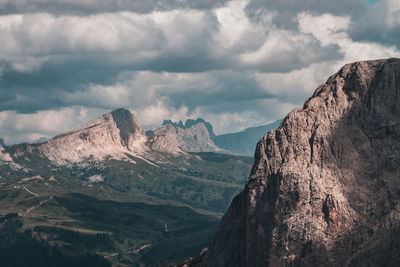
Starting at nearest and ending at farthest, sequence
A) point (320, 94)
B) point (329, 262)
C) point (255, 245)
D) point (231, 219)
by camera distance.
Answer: point (329, 262)
point (255, 245)
point (320, 94)
point (231, 219)

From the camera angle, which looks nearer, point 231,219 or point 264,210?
point 264,210

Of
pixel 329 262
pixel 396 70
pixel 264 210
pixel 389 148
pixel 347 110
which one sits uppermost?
pixel 396 70

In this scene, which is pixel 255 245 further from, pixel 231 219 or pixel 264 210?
pixel 231 219

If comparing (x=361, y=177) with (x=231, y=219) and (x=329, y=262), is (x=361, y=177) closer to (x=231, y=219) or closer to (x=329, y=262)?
(x=329, y=262)

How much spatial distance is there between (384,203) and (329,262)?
20.5 meters

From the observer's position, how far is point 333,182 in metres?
162

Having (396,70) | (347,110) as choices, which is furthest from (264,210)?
(396,70)

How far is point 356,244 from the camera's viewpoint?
157 meters

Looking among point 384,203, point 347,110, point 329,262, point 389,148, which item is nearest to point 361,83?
point 347,110

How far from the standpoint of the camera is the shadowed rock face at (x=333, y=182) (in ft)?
513

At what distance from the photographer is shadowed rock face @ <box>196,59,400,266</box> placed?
156 metres

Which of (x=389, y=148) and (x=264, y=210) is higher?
(x=389, y=148)

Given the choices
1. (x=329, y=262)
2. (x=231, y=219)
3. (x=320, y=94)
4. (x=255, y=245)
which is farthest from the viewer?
(x=231, y=219)

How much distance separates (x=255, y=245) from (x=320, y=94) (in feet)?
156
